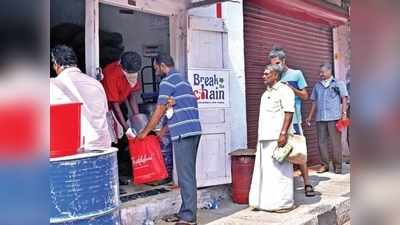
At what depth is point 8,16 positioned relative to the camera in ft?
3.65

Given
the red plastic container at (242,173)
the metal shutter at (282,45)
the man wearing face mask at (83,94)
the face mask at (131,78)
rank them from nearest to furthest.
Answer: the man wearing face mask at (83,94)
the face mask at (131,78)
the red plastic container at (242,173)
the metal shutter at (282,45)

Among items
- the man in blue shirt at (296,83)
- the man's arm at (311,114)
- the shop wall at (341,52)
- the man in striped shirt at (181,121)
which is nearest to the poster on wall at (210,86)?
the man in blue shirt at (296,83)

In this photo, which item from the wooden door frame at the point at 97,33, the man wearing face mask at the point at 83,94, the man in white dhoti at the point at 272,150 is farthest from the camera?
the man in white dhoti at the point at 272,150

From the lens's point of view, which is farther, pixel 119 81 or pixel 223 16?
pixel 223 16

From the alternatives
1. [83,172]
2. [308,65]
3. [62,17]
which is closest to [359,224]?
[83,172]

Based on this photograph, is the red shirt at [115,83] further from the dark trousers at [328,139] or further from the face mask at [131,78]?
the dark trousers at [328,139]

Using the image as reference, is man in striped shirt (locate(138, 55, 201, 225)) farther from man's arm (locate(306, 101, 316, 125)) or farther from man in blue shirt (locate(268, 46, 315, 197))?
man's arm (locate(306, 101, 316, 125))

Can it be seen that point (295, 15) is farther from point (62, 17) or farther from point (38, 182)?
point (38, 182)

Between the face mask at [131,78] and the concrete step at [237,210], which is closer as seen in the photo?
the concrete step at [237,210]

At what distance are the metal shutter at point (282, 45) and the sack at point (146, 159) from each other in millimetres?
2275

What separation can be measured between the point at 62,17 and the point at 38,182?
220 inches

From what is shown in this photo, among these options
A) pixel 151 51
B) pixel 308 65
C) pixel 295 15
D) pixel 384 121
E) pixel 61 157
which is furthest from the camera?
pixel 308 65

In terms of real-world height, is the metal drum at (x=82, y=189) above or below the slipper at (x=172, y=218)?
above

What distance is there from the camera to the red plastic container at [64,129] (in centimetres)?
303
